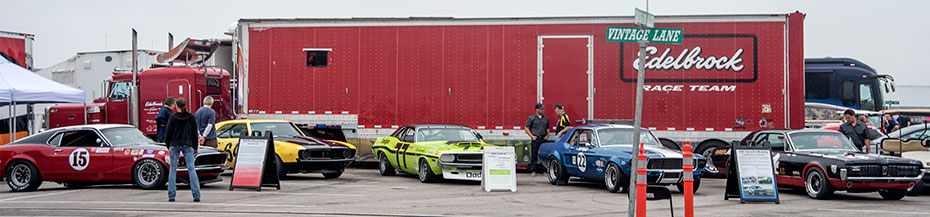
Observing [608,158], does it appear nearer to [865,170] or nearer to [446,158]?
[446,158]

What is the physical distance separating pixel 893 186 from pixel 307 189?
895 centimetres

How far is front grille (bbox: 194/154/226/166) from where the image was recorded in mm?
14227

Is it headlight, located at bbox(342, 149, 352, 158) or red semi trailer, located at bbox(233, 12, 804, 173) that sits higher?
red semi trailer, located at bbox(233, 12, 804, 173)

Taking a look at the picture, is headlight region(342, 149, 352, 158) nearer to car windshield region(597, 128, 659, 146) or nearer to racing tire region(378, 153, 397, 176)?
racing tire region(378, 153, 397, 176)

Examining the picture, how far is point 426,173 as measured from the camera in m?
16.3

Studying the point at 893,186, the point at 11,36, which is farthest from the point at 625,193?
the point at 11,36

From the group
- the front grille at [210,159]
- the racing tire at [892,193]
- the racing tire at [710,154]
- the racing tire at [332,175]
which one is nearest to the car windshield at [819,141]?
the racing tire at [892,193]

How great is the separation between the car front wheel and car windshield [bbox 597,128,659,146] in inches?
104

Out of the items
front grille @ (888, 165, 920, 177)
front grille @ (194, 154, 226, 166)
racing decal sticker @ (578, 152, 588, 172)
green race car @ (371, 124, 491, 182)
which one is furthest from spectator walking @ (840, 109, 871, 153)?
front grille @ (194, 154, 226, 166)

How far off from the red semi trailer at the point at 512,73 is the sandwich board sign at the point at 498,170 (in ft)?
14.1

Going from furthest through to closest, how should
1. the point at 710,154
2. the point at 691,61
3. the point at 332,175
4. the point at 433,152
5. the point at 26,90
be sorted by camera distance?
1. the point at 691,61
2. the point at 710,154
3. the point at 26,90
4. the point at 332,175
5. the point at 433,152

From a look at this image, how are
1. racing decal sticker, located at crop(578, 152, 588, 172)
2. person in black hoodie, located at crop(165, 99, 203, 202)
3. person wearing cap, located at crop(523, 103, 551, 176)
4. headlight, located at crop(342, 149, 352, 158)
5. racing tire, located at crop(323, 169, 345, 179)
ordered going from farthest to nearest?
person wearing cap, located at crop(523, 103, 551, 176), racing tire, located at crop(323, 169, 345, 179), headlight, located at crop(342, 149, 352, 158), racing decal sticker, located at crop(578, 152, 588, 172), person in black hoodie, located at crop(165, 99, 203, 202)

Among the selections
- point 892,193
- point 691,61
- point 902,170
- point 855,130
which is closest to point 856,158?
point 902,170

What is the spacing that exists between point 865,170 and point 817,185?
2.53ft
